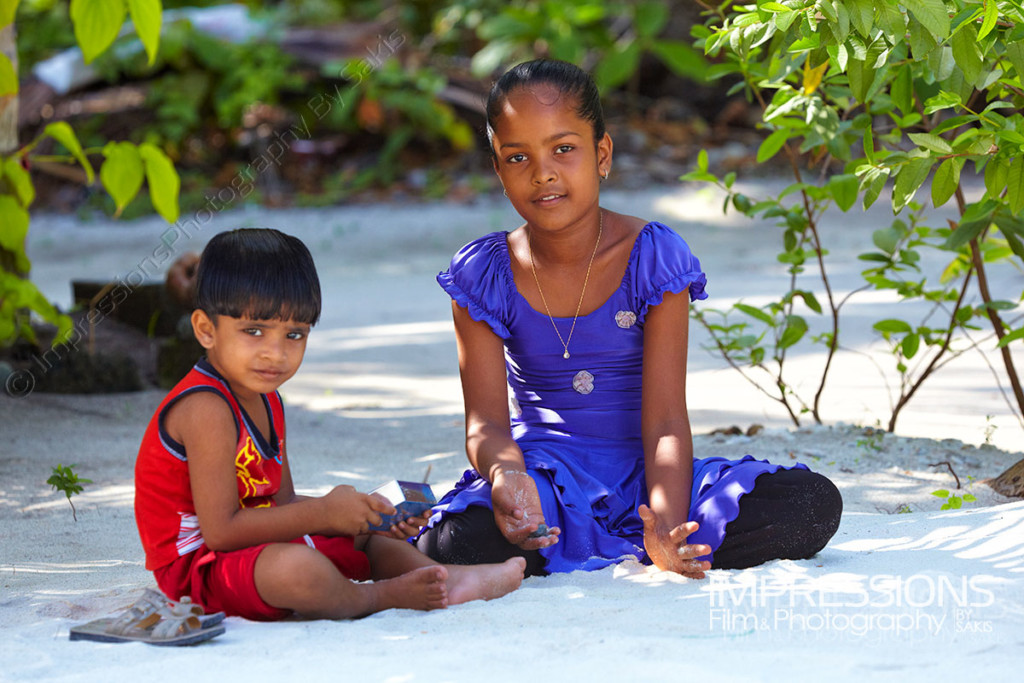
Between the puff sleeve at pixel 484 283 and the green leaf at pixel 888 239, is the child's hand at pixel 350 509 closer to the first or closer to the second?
the puff sleeve at pixel 484 283

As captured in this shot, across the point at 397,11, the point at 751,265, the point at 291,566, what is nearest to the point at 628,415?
the point at 291,566

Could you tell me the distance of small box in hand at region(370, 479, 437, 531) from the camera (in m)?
2.20

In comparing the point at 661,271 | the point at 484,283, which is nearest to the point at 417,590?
the point at 484,283

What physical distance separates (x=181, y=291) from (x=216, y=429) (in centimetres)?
321

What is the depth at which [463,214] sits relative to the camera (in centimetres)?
995

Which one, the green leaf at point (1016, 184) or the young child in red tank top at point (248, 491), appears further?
the green leaf at point (1016, 184)

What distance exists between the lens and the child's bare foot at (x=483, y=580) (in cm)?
214

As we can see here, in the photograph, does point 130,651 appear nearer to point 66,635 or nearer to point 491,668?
point 66,635

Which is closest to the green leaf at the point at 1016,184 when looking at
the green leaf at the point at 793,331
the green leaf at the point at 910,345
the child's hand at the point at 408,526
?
the green leaf at the point at 910,345

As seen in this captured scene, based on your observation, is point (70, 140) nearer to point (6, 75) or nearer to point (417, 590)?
point (6, 75)

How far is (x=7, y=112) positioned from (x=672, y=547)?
3.58m

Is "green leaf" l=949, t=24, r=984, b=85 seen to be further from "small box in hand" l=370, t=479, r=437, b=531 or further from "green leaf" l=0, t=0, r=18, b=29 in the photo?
"green leaf" l=0, t=0, r=18, b=29

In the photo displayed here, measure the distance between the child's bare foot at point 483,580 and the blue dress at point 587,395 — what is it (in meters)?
0.19

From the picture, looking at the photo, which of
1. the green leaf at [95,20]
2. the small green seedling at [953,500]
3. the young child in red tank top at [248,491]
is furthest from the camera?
the green leaf at [95,20]
